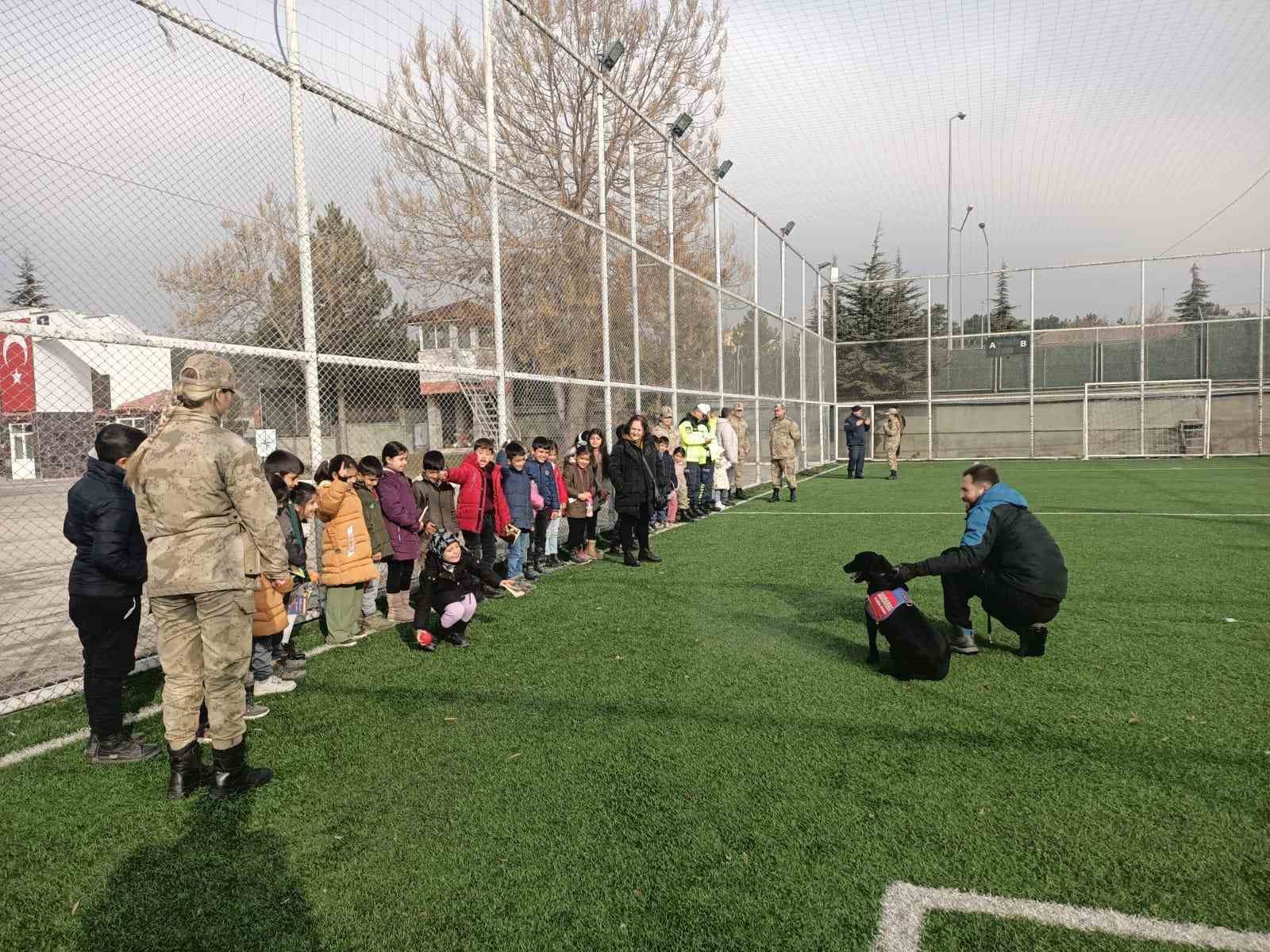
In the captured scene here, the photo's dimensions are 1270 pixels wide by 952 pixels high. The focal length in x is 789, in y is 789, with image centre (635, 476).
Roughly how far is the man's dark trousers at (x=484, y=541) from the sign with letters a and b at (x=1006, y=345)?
26.0 metres

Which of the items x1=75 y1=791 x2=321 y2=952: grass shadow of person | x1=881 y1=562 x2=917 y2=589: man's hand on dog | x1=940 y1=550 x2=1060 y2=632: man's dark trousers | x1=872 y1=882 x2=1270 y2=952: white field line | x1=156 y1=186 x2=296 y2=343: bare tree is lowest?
x1=75 y1=791 x2=321 y2=952: grass shadow of person

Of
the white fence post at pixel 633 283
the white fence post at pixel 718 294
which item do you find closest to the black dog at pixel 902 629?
the white fence post at pixel 633 283

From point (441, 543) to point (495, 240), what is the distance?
4.06 meters

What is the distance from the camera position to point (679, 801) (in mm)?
3260

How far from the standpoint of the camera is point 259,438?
5.66 metres

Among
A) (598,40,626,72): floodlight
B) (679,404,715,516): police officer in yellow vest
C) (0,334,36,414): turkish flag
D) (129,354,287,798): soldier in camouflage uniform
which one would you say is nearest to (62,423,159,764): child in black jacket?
(129,354,287,798): soldier in camouflage uniform

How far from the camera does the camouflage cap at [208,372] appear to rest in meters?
3.42

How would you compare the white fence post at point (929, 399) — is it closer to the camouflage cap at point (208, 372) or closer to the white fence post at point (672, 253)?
the white fence post at point (672, 253)

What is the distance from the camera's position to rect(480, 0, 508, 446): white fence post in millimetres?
8375

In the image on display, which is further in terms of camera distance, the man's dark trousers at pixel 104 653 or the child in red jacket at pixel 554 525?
the child in red jacket at pixel 554 525

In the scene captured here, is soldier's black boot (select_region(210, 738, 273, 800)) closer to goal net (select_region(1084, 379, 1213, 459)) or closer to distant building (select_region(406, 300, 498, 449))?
distant building (select_region(406, 300, 498, 449))

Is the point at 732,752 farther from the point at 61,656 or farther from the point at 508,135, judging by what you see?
the point at 508,135

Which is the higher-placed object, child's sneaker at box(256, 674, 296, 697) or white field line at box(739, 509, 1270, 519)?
white field line at box(739, 509, 1270, 519)

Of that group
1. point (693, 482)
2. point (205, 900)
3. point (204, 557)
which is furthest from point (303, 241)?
point (693, 482)
